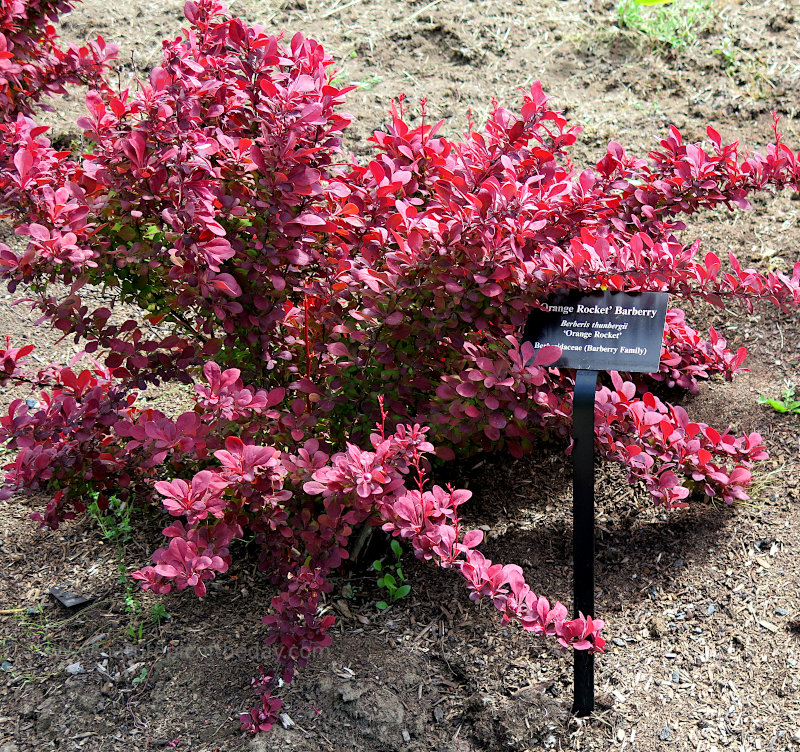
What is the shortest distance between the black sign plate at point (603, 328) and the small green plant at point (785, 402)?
1095 millimetres

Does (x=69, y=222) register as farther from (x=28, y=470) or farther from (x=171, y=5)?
(x=171, y=5)

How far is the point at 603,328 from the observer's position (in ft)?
6.28

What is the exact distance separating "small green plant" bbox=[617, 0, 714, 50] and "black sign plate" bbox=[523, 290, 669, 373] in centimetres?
319

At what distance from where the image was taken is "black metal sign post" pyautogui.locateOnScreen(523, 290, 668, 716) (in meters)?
1.87

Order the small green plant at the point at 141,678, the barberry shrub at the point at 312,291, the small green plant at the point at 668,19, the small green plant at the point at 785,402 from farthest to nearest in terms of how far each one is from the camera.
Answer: the small green plant at the point at 668,19 → the small green plant at the point at 785,402 → the small green plant at the point at 141,678 → the barberry shrub at the point at 312,291

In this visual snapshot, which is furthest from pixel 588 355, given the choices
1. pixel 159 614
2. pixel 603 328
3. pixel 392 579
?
pixel 159 614

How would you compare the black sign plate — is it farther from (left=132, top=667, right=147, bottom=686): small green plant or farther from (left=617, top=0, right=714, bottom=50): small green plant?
(left=617, top=0, right=714, bottom=50): small green plant

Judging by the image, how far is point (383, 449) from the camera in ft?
5.55

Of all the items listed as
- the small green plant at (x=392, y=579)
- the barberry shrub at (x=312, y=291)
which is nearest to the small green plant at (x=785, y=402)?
the barberry shrub at (x=312, y=291)

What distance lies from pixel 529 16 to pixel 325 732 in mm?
4408

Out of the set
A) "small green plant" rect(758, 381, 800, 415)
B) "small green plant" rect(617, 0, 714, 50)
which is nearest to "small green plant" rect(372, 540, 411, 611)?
"small green plant" rect(758, 381, 800, 415)

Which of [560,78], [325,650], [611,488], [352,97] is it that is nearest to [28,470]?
[325,650]

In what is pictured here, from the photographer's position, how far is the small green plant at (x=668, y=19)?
4477 millimetres

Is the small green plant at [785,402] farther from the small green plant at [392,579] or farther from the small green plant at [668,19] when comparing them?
the small green plant at [668,19]
